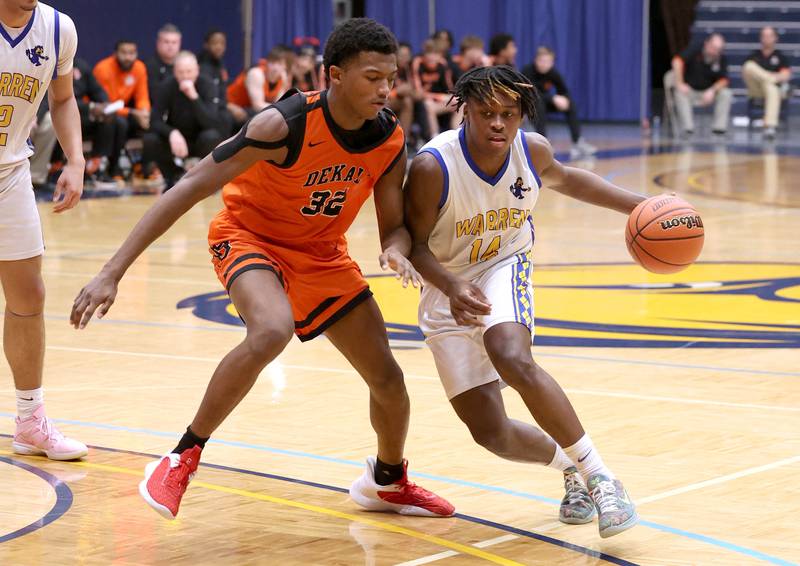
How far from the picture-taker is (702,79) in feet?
73.2

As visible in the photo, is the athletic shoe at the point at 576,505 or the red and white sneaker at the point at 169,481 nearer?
the red and white sneaker at the point at 169,481

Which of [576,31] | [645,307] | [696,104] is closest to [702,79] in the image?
[696,104]

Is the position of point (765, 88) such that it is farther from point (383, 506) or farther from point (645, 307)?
point (383, 506)

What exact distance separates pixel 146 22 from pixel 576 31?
892 cm

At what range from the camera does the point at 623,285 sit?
8.91 m

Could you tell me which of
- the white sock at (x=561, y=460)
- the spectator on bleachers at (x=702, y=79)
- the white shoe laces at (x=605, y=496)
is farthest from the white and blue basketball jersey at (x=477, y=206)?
the spectator on bleachers at (x=702, y=79)

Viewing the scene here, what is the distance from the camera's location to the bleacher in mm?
25547

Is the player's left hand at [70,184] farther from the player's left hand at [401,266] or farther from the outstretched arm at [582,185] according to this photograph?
the outstretched arm at [582,185]

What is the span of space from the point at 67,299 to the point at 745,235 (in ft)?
18.3

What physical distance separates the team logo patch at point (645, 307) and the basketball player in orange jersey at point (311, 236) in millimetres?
2725

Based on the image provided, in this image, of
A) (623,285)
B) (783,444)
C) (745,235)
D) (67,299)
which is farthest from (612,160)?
(783,444)

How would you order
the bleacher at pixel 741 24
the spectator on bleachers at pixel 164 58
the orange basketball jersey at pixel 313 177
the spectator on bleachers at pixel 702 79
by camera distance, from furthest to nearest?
1. the bleacher at pixel 741 24
2. the spectator on bleachers at pixel 702 79
3. the spectator on bleachers at pixel 164 58
4. the orange basketball jersey at pixel 313 177

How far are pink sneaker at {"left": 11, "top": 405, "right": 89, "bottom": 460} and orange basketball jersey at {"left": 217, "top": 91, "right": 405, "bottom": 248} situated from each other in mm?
1110

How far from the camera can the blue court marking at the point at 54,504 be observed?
13.4ft
